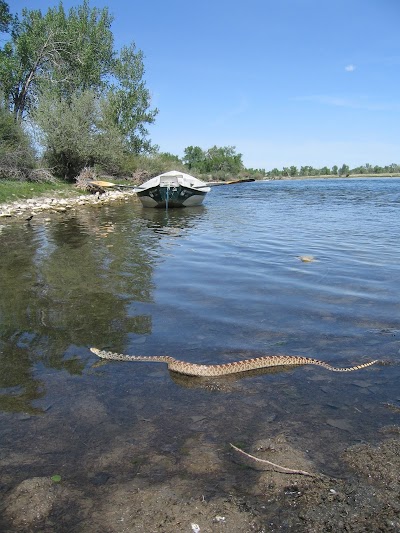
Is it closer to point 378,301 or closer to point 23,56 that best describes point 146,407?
point 378,301

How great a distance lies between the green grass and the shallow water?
17632 millimetres

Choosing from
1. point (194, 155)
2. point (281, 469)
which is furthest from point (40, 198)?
point (194, 155)

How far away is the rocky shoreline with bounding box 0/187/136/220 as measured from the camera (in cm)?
2590

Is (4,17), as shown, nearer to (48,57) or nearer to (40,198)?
(48,57)

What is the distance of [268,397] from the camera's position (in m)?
5.21

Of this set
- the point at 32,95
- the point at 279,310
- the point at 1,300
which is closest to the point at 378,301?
the point at 279,310

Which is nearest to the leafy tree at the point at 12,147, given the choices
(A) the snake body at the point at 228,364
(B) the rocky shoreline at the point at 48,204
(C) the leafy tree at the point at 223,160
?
(B) the rocky shoreline at the point at 48,204

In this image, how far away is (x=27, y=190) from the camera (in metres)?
32.9

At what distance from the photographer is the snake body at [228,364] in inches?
226

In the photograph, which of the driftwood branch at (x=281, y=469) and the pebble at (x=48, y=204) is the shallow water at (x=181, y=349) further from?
the pebble at (x=48, y=204)

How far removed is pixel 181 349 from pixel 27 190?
98.3 ft

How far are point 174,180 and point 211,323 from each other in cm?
2534

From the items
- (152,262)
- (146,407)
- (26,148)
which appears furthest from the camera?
(26,148)

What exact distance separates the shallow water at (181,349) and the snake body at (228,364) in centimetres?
13
